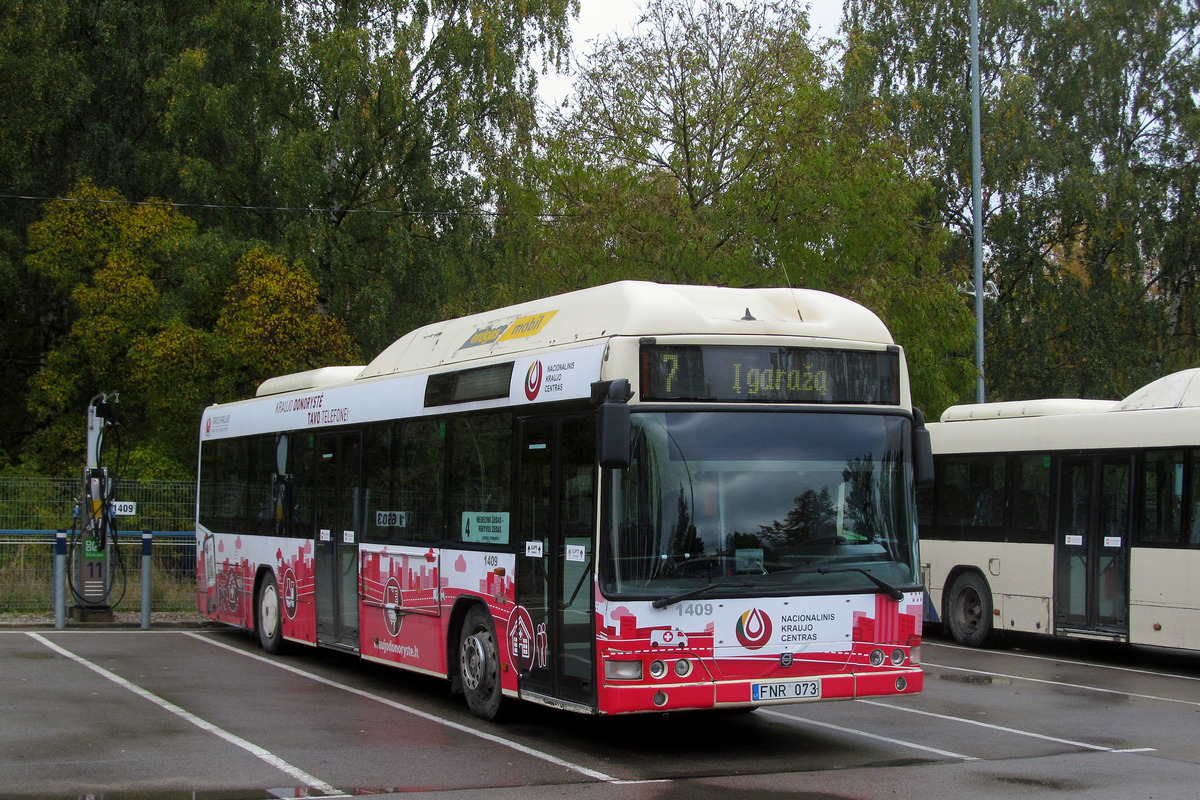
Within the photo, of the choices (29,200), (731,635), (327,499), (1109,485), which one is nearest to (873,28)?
(29,200)

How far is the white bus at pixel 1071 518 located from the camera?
14.3m

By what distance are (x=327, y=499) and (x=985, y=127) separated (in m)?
30.3

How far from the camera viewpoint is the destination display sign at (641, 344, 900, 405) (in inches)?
345

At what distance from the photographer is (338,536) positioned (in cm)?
1312

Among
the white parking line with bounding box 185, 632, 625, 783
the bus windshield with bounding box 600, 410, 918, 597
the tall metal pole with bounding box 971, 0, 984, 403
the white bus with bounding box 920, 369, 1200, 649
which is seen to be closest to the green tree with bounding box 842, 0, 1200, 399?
the tall metal pole with bounding box 971, 0, 984, 403

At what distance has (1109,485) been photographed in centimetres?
1513

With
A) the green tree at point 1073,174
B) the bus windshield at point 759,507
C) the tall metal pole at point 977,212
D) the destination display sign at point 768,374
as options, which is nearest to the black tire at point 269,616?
the bus windshield at point 759,507

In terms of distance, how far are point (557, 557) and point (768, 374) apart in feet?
6.34

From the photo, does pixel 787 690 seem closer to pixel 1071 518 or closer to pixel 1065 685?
pixel 1065 685

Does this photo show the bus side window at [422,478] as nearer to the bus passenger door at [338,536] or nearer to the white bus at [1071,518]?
the bus passenger door at [338,536]

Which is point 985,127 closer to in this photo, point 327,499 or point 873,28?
point 873,28

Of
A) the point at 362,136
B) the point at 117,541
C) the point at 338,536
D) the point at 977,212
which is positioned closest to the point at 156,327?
the point at 362,136

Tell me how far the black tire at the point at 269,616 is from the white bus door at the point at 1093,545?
29.8ft

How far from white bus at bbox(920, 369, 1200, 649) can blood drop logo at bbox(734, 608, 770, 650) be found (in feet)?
24.3
